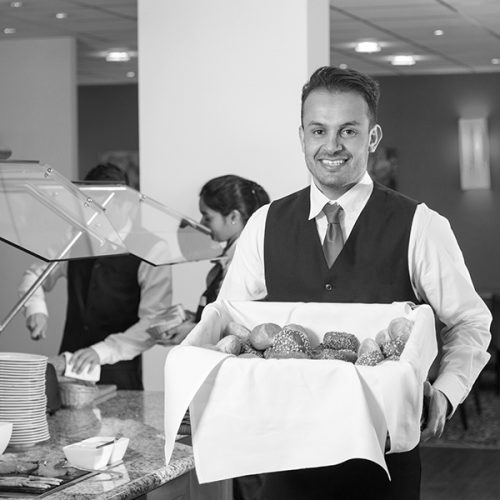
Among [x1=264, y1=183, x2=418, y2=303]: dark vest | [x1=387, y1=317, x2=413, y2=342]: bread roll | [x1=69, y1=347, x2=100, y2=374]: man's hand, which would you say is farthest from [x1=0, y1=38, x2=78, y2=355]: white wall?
[x1=387, y1=317, x2=413, y2=342]: bread roll

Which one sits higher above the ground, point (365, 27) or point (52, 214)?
point (365, 27)

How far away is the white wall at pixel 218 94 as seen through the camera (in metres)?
4.48

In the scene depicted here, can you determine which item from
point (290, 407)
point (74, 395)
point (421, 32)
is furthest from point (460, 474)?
point (290, 407)

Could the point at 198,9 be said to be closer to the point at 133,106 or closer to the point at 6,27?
the point at 6,27

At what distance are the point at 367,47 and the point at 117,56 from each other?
2.05 m

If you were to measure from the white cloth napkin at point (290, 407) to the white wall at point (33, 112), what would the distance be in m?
6.02

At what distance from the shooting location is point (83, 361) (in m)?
3.92

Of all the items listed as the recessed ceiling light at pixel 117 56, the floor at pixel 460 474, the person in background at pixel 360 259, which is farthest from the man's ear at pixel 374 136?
the recessed ceiling light at pixel 117 56

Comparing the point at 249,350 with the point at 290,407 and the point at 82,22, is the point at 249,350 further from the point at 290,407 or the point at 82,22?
the point at 82,22

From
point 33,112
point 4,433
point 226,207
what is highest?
point 33,112

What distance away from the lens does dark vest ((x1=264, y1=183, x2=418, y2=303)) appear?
7.29ft

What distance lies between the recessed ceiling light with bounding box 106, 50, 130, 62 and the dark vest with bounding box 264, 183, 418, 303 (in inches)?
257

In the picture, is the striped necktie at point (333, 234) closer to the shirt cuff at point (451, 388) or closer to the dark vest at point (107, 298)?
the shirt cuff at point (451, 388)

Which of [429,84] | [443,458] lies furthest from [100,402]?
[429,84]
